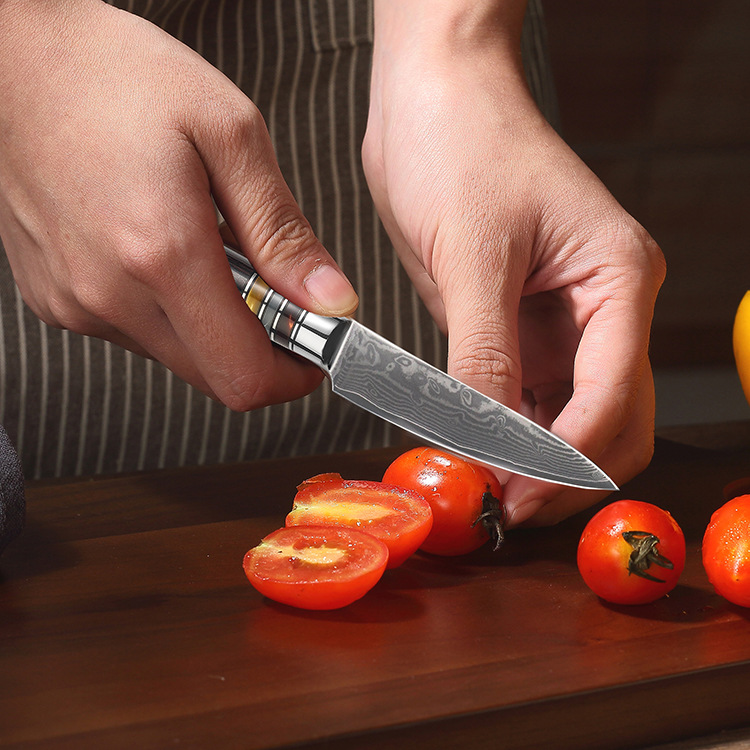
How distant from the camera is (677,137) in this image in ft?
7.08

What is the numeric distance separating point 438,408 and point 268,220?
216 mm

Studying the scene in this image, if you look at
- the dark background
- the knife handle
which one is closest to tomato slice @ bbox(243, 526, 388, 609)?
the knife handle

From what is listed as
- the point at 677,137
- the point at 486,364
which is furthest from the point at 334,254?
the point at 677,137

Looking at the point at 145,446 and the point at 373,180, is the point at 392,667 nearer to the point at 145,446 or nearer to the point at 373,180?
the point at 373,180

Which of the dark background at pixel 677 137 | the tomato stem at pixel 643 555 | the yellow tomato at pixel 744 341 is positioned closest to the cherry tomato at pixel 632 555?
the tomato stem at pixel 643 555

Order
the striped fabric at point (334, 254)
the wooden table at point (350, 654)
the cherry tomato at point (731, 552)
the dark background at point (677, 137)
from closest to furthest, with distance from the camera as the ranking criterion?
the wooden table at point (350, 654), the cherry tomato at point (731, 552), the striped fabric at point (334, 254), the dark background at point (677, 137)

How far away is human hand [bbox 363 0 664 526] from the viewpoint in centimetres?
71

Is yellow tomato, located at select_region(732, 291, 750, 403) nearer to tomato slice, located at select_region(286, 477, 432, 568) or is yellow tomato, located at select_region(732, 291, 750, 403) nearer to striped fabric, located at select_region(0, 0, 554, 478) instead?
tomato slice, located at select_region(286, 477, 432, 568)

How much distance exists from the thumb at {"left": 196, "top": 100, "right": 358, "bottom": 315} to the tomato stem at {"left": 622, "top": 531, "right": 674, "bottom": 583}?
289 mm

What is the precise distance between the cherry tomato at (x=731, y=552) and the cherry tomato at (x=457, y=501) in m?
0.15

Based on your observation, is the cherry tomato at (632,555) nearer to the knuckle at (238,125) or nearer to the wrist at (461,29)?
A: the knuckle at (238,125)

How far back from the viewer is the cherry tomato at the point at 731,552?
0.57 m

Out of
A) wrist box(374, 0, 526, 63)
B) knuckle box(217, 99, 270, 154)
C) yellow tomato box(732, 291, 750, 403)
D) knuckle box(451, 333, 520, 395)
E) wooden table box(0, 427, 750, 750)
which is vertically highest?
wrist box(374, 0, 526, 63)

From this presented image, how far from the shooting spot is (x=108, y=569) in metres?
0.65
